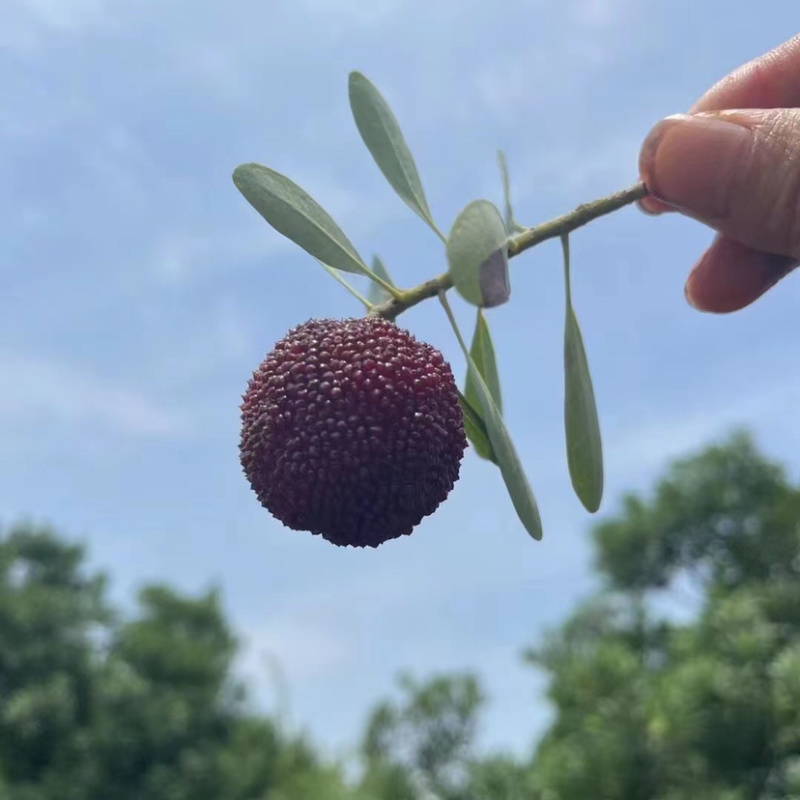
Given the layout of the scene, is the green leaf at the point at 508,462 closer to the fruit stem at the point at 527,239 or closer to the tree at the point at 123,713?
the fruit stem at the point at 527,239

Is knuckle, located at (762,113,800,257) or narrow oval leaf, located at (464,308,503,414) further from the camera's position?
knuckle, located at (762,113,800,257)

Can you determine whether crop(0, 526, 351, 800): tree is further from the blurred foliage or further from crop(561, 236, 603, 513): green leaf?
crop(561, 236, 603, 513): green leaf

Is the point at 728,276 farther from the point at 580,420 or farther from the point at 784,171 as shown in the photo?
the point at 580,420

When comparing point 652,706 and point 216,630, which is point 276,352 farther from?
point 216,630

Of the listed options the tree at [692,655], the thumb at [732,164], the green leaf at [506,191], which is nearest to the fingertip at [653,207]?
the thumb at [732,164]

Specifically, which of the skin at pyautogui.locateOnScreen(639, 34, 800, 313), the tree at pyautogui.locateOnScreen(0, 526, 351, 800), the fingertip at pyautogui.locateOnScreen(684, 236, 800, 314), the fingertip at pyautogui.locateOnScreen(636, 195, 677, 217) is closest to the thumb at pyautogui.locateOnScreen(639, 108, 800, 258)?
the skin at pyautogui.locateOnScreen(639, 34, 800, 313)

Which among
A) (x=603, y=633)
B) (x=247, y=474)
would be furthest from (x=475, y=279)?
(x=603, y=633)
